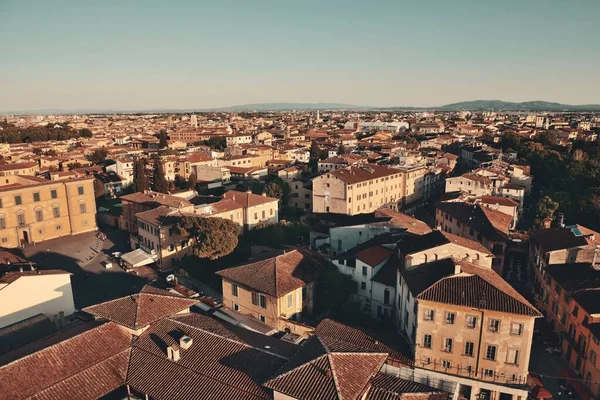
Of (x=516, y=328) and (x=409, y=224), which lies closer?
(x=516, y=328)

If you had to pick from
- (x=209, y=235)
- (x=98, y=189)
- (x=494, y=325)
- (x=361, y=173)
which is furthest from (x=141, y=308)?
(x=98, y=189)

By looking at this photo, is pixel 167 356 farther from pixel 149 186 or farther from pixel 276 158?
pixel 276 158

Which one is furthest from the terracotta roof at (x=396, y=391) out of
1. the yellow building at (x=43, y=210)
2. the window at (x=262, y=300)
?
the yellow building at (x=43, y=210)

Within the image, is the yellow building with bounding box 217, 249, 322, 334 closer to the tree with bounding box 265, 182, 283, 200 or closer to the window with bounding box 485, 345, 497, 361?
the window with bounding box 485, 345, 497, 361

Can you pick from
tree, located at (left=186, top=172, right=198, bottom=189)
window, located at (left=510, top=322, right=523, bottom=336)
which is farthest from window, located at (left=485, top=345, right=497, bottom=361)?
tree, located at (left=186, top=172, right=198, bottom=189)

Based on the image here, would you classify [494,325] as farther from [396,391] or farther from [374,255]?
[374,255]

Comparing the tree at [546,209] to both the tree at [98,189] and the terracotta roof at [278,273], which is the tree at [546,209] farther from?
the tree at [98,189]
